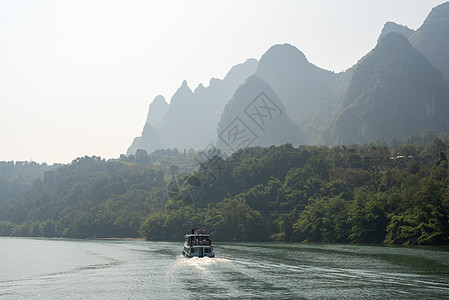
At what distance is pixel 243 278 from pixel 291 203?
7904 centimetres

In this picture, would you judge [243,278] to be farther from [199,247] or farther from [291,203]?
[291,203]

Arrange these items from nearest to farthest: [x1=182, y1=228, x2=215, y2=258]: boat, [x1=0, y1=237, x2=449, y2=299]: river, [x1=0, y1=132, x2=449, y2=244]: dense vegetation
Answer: [x1=0, y1=237, x2=449, y2=299]: river, [x1=182, y1=228, x2=215, y2=258]: boat, [x1=0, y1=132, x2=449, y2=244]: dense vegetation

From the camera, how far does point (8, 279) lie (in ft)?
159

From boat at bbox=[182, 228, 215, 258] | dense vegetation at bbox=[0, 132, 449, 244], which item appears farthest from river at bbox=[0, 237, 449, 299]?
dense vegetation at bbox=[0, 132, 449, 244]

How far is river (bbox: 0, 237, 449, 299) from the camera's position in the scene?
3822cm

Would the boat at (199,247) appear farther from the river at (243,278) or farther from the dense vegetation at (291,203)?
the dense vegetation at (291,203)

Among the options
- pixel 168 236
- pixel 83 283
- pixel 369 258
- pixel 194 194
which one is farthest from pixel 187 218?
pixel 83 283

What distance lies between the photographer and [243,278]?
45.9 meters

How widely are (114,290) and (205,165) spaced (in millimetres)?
122019

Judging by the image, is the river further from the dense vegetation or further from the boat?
the dense vegetation

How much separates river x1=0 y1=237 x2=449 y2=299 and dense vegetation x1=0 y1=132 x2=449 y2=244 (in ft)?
66.2

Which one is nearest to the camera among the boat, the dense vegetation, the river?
the river

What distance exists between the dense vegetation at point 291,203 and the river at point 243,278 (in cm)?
2018

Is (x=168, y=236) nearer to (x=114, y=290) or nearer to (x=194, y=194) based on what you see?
(x=194, y=194)
